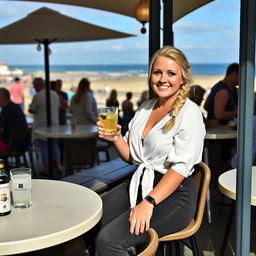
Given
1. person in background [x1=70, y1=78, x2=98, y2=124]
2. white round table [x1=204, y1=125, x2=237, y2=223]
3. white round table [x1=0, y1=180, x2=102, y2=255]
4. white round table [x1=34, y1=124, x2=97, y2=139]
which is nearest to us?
Answer: white round table [x1=0, y1=180, x2=102, y2=255]

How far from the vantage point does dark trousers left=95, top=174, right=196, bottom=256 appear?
188 cm

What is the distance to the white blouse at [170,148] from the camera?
6.57 feet

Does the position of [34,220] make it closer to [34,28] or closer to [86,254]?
[86,254]

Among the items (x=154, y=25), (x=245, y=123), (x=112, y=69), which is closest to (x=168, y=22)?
(x=154, y=25)

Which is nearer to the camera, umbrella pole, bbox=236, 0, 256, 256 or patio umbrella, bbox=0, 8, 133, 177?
umbrella pole, bbox=236, 0, 256, 256

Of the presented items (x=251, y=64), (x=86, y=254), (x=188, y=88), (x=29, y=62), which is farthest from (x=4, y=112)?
(x=29, y=62)

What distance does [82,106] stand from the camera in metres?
5.97

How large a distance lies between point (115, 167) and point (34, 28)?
2580 millimetres

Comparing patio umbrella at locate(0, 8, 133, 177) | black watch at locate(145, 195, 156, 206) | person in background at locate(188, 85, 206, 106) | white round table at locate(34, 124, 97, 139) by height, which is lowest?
white round table at locate(34, 124, 97, 139)

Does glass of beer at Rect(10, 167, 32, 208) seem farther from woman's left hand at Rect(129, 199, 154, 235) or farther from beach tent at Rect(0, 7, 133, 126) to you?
beach tent at Rect(0, 7, 133, 126)

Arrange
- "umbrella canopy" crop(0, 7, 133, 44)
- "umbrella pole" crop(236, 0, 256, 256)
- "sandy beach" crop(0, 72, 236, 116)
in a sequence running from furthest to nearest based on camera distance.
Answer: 1. "sandy beach" crop(0, 72, 236, 116)
2. "umbrella canopy" crop(0, 7, 133, 44)
3. "umbrella pole" crop(236, 0, 256, 256)

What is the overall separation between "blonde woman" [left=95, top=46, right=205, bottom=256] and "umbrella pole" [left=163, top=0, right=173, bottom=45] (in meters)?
1.08

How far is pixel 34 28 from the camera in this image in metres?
5.25

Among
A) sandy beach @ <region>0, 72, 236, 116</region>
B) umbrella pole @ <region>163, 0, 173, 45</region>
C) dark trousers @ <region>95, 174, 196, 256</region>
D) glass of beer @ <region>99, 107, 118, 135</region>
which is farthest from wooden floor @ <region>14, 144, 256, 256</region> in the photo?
sandy beach @ <region>0, 72, 236, 116</region>
